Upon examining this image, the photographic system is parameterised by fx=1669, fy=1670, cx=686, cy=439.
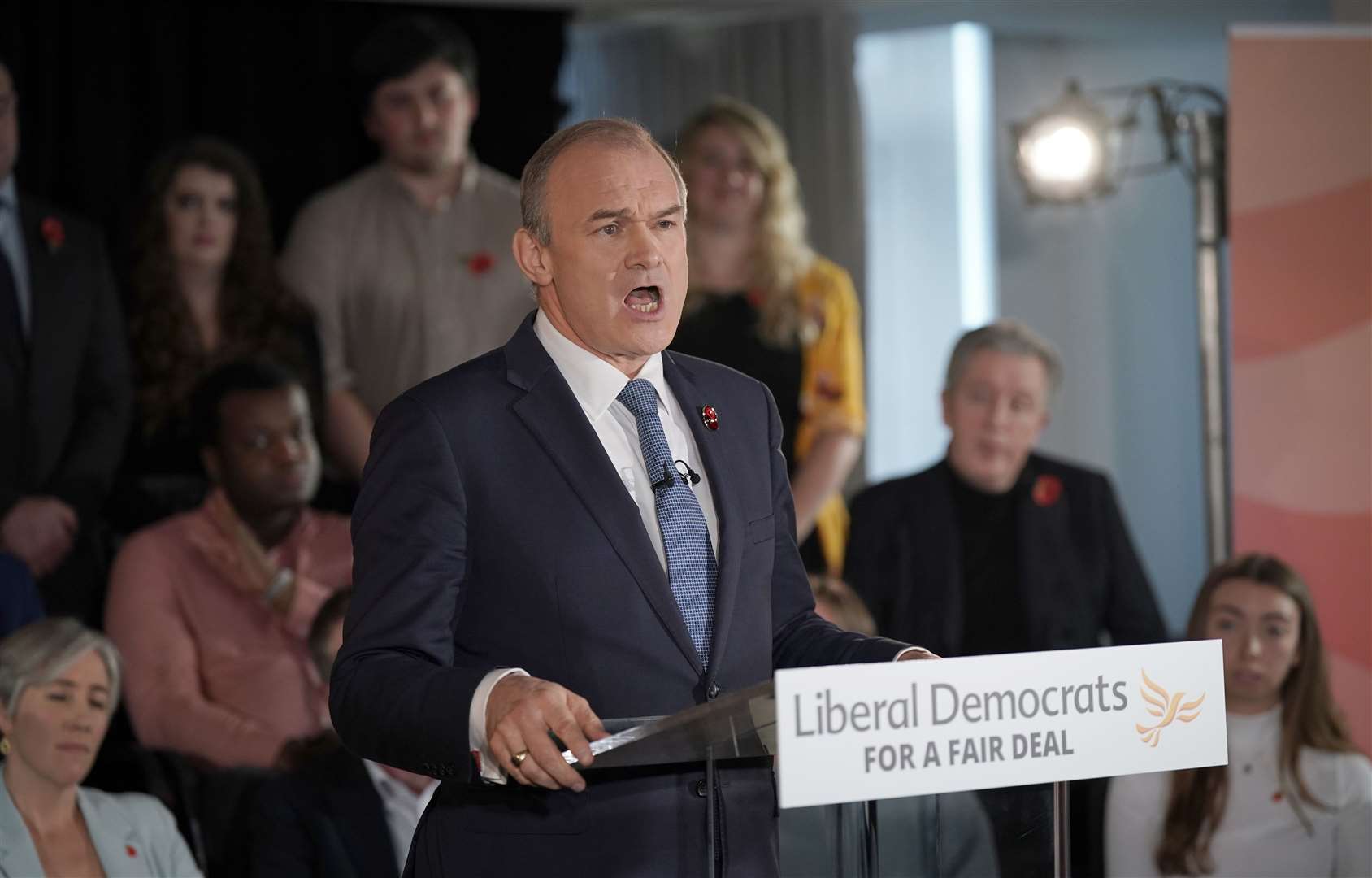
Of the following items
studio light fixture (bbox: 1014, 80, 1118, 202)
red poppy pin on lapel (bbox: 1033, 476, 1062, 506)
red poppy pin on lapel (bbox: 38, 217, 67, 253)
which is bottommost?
red poppy pin on lapel (bbox: 1033, 476, 1062, 506)

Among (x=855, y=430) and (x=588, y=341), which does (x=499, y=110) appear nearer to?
(x=855, y=430)

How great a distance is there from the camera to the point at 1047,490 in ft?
14.3

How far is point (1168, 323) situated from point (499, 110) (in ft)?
9.07

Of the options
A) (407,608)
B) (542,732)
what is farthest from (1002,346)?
(542,732)

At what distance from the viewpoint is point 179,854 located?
3.31 metres

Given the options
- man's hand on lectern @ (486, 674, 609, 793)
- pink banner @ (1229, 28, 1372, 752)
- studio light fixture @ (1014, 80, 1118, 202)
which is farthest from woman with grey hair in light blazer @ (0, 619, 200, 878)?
studio light fixture @ (1014, 80, 1118, 202)

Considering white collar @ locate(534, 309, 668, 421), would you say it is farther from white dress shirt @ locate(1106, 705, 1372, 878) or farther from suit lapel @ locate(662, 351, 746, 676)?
white dress shirt @ locate(1106, 705, 1372, 878)

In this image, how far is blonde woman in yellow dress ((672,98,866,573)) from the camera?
15.4 ft

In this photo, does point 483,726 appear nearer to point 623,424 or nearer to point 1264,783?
point 623,424

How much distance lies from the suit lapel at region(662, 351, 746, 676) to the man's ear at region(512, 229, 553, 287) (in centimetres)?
18

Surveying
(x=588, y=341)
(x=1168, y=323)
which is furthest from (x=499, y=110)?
(x=588, y=341)

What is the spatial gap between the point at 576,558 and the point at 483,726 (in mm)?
243

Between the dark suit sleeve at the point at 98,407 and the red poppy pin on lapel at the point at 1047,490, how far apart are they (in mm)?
2529

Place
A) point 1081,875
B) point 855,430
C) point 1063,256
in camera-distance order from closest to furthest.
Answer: point 1081,875 → point 855,430 → point 1063,256
